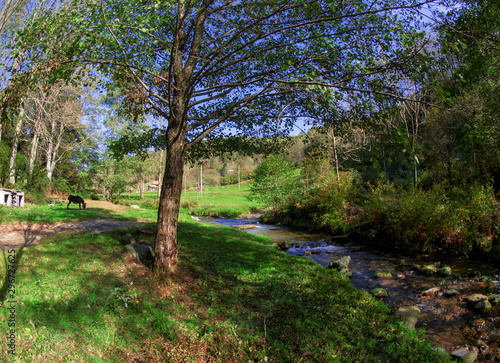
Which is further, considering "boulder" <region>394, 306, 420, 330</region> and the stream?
"boulder" <region>394, 306, 420, 330</region>

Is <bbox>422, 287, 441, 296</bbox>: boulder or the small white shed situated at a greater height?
the small white shed

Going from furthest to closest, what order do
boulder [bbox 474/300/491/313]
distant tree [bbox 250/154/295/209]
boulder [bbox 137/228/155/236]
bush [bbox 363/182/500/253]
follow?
distant tree [bbox 250/154/295/209] < bush [bbox 363/182/500/253] < boulder [bbox 137/228/155/236] < boulder [bbox 474/300/491/313]

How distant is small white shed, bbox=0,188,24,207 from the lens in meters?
14.4

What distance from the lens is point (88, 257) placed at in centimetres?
639

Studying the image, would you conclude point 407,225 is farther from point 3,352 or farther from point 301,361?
point 3,352

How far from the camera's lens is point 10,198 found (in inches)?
580

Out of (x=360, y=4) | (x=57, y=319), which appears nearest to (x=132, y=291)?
(x=57, y=319)

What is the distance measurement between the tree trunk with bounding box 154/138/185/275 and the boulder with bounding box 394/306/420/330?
199 inches

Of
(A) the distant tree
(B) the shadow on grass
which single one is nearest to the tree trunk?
(B) the shadow on grass

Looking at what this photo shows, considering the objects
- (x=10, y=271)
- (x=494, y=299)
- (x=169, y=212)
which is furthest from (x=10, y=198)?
(x=494, y=299)

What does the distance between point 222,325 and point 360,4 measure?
632 cm

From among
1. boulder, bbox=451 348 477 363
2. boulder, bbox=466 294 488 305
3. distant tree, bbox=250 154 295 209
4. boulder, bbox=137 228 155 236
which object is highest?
distant tree, bbox=250 154 295 209

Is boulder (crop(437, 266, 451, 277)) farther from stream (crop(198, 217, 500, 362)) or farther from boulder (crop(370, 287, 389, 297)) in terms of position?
boulder (crop(370, 287, 389, 297))

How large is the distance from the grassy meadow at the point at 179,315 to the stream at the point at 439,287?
89cm
